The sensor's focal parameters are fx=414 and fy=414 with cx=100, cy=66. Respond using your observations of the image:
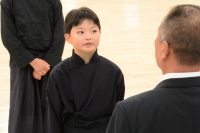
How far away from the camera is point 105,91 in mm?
2396

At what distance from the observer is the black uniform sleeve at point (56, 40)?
3.05m

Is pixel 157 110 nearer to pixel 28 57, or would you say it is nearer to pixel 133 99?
pixel 133 99

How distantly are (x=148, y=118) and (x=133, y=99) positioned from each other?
3.1 inches

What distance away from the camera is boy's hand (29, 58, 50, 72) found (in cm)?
300

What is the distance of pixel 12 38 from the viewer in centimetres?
298

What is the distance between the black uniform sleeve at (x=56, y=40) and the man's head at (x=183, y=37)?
1745 millimetres

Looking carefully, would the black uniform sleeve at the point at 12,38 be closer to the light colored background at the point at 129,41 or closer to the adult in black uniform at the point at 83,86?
the adult in black uniform at the point at 83,86

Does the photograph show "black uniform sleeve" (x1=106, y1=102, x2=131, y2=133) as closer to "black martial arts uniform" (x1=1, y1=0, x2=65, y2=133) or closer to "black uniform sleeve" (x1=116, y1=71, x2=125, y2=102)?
"black uniform sleeve" (x1=116, y1=71, x2=125, y2=102)

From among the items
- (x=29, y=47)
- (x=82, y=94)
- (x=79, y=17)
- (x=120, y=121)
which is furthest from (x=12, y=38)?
(x=120, y=121)

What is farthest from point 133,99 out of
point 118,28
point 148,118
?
point 118,28

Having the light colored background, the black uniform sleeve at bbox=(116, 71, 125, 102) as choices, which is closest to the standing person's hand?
the black uniform sleeve at bbox=(116, 71, 125, 102)

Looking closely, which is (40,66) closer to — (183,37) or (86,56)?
(86,56)

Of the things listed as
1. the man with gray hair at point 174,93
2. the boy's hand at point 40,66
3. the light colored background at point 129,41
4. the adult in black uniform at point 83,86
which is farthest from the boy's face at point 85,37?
the light colored background at point 129,41

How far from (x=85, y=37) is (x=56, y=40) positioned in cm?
72
